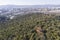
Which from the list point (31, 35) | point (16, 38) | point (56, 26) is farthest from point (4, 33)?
point (56, 26)

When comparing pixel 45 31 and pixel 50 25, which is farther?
pixel 50 25

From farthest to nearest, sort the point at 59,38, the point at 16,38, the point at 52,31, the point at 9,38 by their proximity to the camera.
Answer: the point at 9,38 → the point at 16,38 → the point at 52,31 → the point at 59,38

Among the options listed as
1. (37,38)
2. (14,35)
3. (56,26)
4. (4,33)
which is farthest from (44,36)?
(4,33)

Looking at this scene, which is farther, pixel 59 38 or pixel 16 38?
pixel 16 38

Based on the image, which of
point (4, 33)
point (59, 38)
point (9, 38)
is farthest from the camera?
point (4, 33)

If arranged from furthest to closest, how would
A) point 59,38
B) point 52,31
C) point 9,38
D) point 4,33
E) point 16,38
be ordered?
point 4,33 → point 9,38 → point 16,38 → point 52,31 → point 59,38

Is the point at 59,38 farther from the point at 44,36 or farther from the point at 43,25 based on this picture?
the point at 43,25

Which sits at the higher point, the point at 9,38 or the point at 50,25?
the point at 50,25

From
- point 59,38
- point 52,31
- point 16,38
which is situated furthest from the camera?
point 16,38

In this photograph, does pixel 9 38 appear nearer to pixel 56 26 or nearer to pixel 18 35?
pixel 18 35
